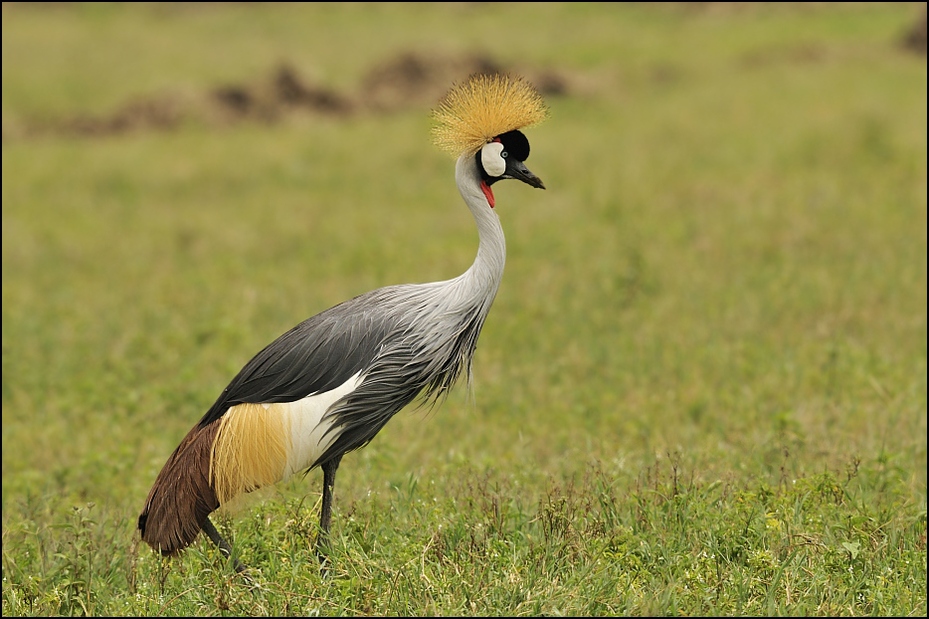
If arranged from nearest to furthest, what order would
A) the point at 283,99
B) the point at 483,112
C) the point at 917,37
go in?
1. the point at 483,112
2. the point at 283,99
3. the point at 917,37

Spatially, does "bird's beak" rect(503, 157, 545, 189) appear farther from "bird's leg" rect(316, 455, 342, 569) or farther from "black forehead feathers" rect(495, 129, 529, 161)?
"bird's leg" rect(316, 455, 342, 569)

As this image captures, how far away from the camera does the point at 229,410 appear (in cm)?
429

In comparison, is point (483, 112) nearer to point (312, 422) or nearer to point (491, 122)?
point (491, 122)

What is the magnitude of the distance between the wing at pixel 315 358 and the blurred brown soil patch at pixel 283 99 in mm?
11998

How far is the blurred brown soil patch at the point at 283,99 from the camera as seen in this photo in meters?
15.6

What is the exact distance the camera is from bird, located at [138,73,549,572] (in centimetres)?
415

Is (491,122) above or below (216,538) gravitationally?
above

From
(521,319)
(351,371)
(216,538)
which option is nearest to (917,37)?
(521,319)

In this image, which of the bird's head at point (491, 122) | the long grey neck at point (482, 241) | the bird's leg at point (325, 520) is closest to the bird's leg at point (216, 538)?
the bird's leg at point (325, 520)

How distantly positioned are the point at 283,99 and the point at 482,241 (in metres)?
13.0

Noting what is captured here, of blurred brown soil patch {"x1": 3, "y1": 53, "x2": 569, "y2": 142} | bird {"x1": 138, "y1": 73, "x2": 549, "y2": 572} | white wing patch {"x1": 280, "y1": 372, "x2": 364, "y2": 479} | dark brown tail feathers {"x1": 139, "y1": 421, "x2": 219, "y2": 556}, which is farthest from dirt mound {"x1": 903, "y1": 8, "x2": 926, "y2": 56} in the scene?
dark brown tail feathers {"x1": 139, "y1": 421, "x2": 219, "y2": 556}

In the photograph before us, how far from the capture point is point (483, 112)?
410 cm

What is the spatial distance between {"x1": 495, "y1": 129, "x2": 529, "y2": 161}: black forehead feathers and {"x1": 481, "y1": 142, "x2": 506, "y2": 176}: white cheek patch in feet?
0.12

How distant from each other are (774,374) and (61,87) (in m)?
13.5
